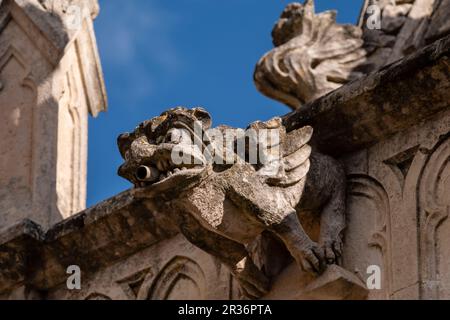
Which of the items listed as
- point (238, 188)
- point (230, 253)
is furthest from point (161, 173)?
point (230, 253)

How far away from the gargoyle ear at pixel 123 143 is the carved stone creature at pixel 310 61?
1750 millimetres

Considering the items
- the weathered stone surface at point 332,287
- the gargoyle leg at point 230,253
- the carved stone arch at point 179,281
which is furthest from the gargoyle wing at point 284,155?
the carved stone arch at point 179,281

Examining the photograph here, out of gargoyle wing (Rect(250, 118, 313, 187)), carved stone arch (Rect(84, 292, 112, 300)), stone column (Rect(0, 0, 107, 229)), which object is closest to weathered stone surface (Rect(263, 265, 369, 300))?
gargoyle wing (Rect(250, 118, 313, 187))

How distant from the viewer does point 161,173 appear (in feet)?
33.6

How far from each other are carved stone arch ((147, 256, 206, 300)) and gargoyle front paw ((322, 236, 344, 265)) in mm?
1150

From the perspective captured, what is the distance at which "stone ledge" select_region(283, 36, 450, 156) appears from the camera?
34.4 feet

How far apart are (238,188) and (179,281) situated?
1514 mm

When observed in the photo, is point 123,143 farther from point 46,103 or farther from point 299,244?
point 46,103

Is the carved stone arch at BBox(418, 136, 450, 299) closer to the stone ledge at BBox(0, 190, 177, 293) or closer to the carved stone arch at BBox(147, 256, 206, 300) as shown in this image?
the carved stone arch at BBox(147, 256, 206, 300)

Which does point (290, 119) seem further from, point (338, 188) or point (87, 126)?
point (87, 126)

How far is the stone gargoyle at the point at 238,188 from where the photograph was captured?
1023cm

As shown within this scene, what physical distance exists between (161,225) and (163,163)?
62.8 inches

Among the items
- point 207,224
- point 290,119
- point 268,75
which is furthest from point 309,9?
point 207,224
